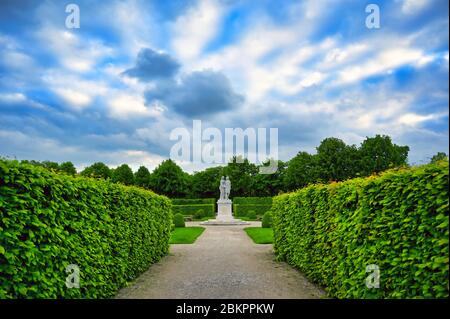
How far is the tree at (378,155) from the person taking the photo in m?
47.8

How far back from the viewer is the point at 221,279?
859cm

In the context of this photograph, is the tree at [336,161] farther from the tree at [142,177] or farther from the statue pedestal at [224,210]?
the tree at [142,177]

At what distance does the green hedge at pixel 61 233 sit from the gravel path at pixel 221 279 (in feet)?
2.57

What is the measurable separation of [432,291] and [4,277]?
4.63 metres

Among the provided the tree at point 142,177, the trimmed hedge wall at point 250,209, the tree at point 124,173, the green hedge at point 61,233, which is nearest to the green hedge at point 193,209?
the trimmed hedge wall at point 250,209

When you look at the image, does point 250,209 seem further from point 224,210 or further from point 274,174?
point 274,174

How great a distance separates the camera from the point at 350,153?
49344mm

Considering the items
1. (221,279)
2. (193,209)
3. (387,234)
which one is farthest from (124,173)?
(387,234)

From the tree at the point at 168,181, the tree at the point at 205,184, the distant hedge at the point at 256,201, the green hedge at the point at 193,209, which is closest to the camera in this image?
the green hedge at the point at 193,209

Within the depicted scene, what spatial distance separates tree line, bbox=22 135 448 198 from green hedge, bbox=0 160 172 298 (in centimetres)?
3899

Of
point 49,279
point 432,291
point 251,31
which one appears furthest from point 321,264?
point 251,31

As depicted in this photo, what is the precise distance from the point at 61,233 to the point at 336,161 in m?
48.0

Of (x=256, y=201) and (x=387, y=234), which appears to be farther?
(x=256, y=201)
